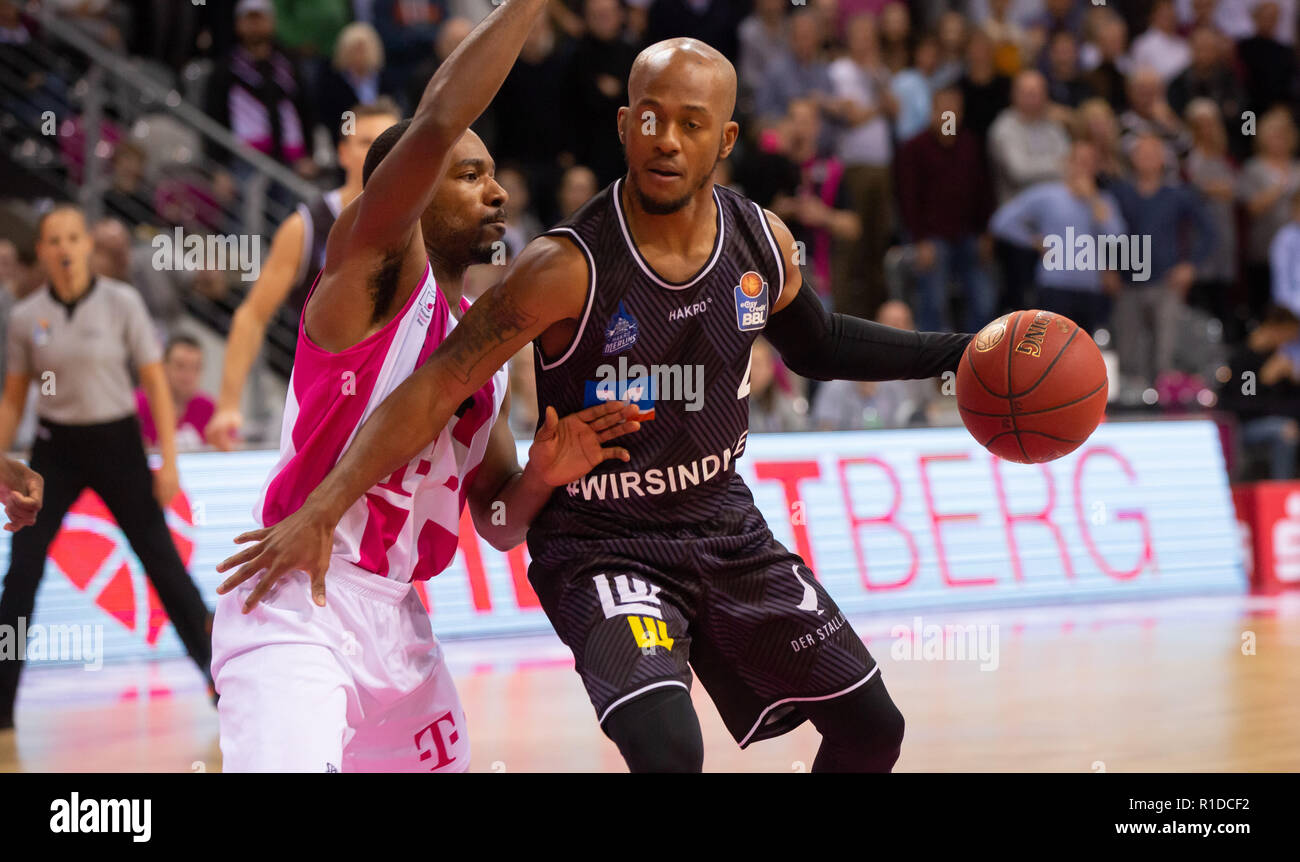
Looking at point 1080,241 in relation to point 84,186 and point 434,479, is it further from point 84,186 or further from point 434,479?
point 434,479

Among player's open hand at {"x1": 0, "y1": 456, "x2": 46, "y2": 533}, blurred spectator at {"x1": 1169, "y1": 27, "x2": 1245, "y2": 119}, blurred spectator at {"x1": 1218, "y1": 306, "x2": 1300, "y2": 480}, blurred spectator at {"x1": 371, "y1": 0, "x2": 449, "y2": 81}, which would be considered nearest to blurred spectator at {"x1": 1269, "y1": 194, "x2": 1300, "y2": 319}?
blurred spectator at {"x1": 1218, "y1": 306, "x2": 1300, "y2": 480}

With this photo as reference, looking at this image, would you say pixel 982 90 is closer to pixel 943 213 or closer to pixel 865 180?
pixel 943 213

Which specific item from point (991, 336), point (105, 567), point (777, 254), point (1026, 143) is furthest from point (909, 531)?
point (777, 254)

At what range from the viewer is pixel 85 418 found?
630 centimetres

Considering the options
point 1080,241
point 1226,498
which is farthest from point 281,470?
point 1080,241

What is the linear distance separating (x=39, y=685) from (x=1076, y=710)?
16.2 feet

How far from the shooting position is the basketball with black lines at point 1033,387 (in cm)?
360

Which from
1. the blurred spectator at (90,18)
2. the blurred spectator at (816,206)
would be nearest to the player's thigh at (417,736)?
the blurred spectator at (816,206)

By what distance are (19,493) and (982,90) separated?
9.73m

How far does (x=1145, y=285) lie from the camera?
38.0 ft

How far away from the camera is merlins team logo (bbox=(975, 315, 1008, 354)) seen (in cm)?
368

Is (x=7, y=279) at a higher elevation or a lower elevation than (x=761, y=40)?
lower

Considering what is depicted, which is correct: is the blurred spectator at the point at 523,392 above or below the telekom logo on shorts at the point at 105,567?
above

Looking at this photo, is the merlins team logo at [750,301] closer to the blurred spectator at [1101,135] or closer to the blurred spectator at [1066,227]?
the blurred spectator at [1066,227]
